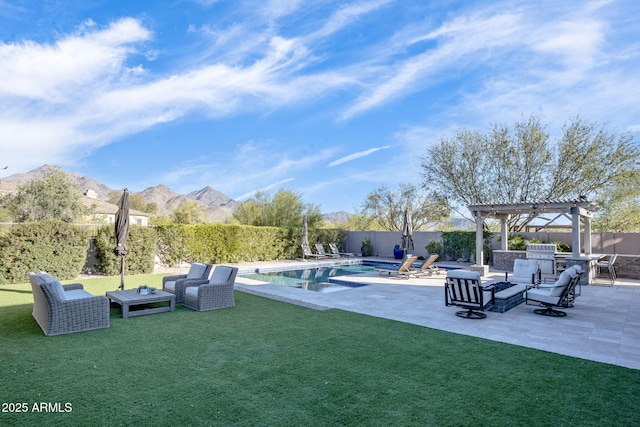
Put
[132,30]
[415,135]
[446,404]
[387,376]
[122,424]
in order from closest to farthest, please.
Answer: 1. [122,424]
2. [446,404]
3. [387,376]
4. [132,30]
5. [415,135]

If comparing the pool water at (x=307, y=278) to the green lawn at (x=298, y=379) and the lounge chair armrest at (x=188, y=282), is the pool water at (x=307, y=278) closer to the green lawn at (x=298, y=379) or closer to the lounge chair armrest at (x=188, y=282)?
the lounge chair armrest at (x=188, y=282)

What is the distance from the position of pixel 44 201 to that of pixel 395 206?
2633 cm

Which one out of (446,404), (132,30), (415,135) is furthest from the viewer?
(415,135)

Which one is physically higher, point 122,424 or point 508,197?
point 508,197

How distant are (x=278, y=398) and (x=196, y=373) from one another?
105 cm

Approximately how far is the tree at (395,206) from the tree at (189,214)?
80.7ft

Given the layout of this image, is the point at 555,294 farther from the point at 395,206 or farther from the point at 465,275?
the point at 395,206

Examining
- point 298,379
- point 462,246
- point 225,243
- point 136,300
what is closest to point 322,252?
point 225,243

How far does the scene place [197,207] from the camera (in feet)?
164

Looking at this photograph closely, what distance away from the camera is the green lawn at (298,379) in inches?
112

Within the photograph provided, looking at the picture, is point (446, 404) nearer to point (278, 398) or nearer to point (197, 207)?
point (278, 398)

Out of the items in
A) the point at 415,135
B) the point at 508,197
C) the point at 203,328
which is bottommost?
the point at 203,328

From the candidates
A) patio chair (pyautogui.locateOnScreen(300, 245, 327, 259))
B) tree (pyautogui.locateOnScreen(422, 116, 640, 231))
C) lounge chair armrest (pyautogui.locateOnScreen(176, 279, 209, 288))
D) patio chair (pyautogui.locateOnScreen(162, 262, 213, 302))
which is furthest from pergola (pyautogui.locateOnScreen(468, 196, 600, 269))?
lounge chair armrest (pyautogui.locateOnScreen(176, 279, 209, 288))

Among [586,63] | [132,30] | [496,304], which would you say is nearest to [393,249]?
[586,63]
